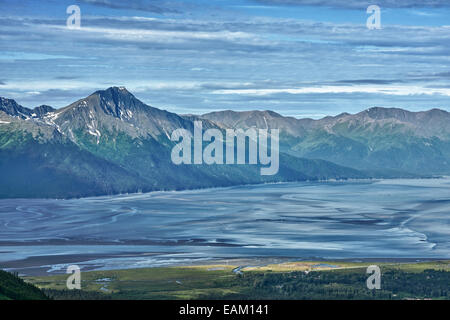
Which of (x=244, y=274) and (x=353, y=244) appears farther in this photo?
(x=353, y=244)

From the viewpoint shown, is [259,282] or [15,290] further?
[259,282]

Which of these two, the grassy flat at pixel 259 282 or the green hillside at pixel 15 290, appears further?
the grassy flat at pixel 259 282

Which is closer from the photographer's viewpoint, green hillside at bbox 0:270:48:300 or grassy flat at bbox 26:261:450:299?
green hillside at bbox 0:270:48:300

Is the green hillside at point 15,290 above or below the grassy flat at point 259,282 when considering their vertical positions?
above

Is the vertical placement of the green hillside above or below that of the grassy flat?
above

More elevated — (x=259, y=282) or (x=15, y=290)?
(x=15, y=290)
